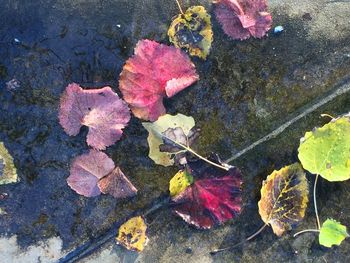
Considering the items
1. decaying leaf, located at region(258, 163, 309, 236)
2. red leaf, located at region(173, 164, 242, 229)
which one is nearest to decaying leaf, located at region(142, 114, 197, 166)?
red leaf, located at region(173, 164, 242, 229)

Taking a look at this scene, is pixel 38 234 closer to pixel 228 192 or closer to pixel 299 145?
pixel 228 192

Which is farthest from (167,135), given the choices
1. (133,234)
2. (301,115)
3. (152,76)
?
(301,115)

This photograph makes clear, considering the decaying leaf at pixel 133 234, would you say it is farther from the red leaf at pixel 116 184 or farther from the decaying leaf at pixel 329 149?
the decaying leaf at pixel 329 149

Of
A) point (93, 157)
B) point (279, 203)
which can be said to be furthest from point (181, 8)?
point (279, 203)

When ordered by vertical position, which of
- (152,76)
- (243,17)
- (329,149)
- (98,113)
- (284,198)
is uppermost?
(243,17)

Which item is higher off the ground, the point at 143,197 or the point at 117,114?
the point at 117,114

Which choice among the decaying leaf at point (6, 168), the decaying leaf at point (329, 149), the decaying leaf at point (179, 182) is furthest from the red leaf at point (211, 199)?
the decaying leaf at point (6, 168)

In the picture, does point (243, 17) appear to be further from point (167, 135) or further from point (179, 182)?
point (179, 182)
